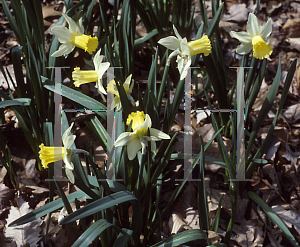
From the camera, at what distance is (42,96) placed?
Answer: 166 cm

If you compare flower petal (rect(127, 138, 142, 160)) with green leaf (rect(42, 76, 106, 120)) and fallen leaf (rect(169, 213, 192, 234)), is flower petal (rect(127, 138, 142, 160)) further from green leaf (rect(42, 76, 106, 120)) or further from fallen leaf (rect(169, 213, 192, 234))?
fallen leaf (rect(169, 213, 192, 234))

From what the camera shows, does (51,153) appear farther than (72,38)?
No

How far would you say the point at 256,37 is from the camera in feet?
4.85

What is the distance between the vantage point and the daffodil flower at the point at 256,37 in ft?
4.71

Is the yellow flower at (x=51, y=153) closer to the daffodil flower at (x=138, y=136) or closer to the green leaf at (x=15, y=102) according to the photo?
the daffodil flower at (x=138, y=136)

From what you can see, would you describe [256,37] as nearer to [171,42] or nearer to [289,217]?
[171,42]

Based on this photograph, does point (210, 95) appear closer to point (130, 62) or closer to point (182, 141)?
point (182, 141)

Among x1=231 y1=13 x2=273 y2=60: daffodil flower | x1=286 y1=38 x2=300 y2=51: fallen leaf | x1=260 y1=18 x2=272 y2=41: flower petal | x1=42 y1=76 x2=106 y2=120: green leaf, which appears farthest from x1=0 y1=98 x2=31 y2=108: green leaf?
x1=286 y1=38 x2=300 y2=51: fallen leaf

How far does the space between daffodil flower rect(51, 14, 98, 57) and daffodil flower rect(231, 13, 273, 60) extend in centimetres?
69

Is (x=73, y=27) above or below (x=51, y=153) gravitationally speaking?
above

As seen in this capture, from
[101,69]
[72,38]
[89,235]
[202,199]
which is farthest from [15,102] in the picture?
[202,199]

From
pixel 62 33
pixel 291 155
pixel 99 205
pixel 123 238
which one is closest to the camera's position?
pixel 99 205

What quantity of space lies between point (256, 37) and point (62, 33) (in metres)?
0.94

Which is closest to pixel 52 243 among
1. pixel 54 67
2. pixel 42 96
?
pixel 42 96
